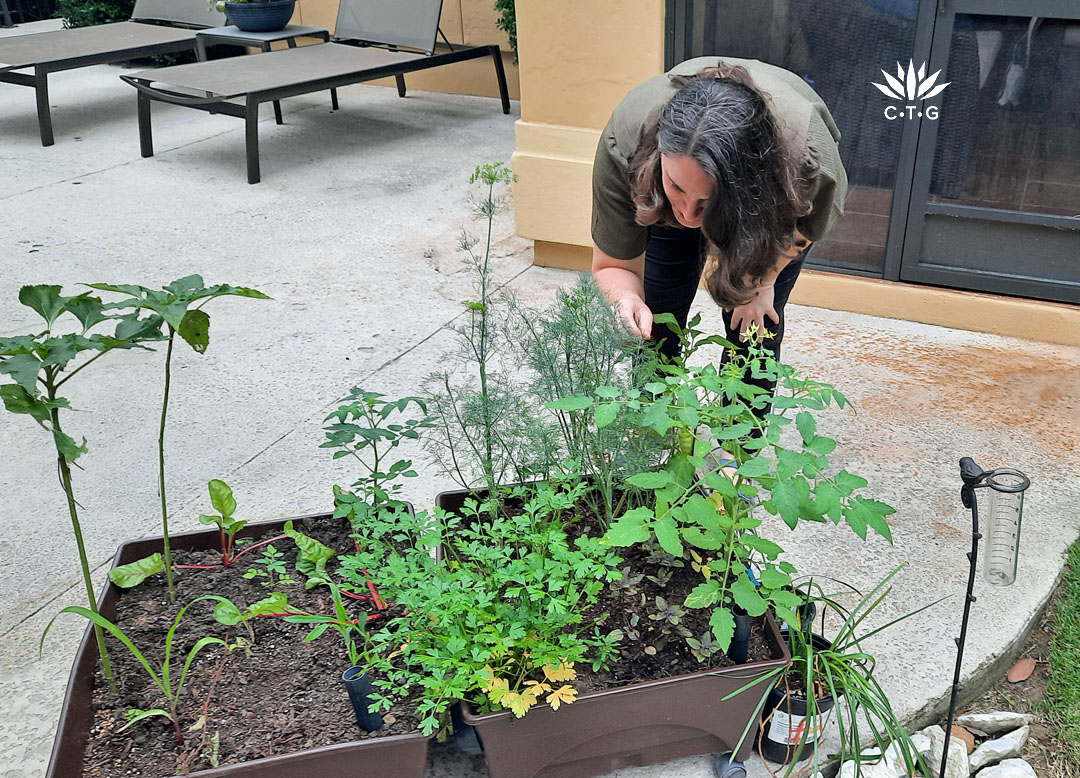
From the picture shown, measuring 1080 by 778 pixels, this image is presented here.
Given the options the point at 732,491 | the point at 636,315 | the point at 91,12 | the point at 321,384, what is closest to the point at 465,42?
the point at 91,12

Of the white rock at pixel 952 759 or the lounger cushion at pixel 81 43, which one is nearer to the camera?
the white rock at pixel 952 759

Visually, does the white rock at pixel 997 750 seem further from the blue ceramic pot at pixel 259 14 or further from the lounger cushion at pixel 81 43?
the blue ceramic pot at pixel 259 14

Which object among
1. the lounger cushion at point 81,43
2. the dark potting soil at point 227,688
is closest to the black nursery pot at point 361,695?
the dark potting soil at point 227,688

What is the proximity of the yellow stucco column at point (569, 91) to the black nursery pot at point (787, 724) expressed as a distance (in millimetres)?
2394

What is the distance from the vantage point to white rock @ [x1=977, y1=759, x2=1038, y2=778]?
1699 millimetres

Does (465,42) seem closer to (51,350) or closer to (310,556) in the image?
(310,556)

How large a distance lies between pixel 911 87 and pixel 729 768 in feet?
8.03

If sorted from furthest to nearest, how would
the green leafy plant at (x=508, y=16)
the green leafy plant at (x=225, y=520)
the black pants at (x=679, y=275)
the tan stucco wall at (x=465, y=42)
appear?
the tan stucco wall at (x=465, y=42), the green leafy plant at (x=508, y=16), the black pants at (x=679, y=275), the green leafy plant at (x=225, y=520)

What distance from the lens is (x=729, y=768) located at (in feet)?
5.44

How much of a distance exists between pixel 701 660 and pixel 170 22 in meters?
7.35

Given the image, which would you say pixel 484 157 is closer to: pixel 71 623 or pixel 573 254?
pixel 573 254

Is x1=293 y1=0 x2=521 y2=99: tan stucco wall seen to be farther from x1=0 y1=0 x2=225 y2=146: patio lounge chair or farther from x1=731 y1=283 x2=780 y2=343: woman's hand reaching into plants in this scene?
x1=731 y1=283 x2=780 y2=343: woman's hand reaching into plants

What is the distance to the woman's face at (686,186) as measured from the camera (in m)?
1.61

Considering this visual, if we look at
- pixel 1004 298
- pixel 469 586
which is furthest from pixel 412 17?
pixel 469 586
